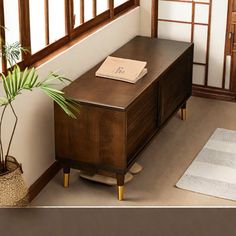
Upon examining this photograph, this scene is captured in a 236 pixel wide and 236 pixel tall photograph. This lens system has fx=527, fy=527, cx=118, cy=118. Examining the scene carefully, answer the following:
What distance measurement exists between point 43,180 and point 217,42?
208 centimetres

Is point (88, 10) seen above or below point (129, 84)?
above

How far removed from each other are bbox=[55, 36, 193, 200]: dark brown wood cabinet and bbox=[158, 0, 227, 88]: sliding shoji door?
3.14ft

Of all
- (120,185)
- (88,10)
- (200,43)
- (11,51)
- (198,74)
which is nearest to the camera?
(11,51)

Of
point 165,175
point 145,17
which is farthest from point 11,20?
point 145,17

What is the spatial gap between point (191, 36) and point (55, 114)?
1895mm

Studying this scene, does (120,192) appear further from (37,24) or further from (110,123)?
(37,24)

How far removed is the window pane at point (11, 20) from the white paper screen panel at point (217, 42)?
210cm

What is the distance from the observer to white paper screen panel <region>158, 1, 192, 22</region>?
15.0ft

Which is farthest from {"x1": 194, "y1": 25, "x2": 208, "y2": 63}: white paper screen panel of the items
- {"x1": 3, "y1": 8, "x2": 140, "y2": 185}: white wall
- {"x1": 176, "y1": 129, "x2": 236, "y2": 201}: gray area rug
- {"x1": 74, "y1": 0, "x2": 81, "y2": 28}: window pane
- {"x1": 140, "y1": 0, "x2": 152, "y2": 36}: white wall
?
{"x1": 74, "y1": 0, "x2": 81, "y2": 28}: window pane

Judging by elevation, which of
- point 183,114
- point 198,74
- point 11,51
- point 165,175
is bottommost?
point 165,175

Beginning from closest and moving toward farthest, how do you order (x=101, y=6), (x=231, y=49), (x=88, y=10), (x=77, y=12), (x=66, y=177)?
1. (x=66, y=177)
2. (x=77, y=12)
3. (x=88, y=10)
4. (x=101, y=6)
5. (x=231, y=49)

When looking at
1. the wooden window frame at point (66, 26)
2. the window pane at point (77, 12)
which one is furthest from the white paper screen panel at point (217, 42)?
the window pane at point (77, 12)

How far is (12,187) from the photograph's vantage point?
271cm

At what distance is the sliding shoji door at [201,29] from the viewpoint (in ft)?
14.8
